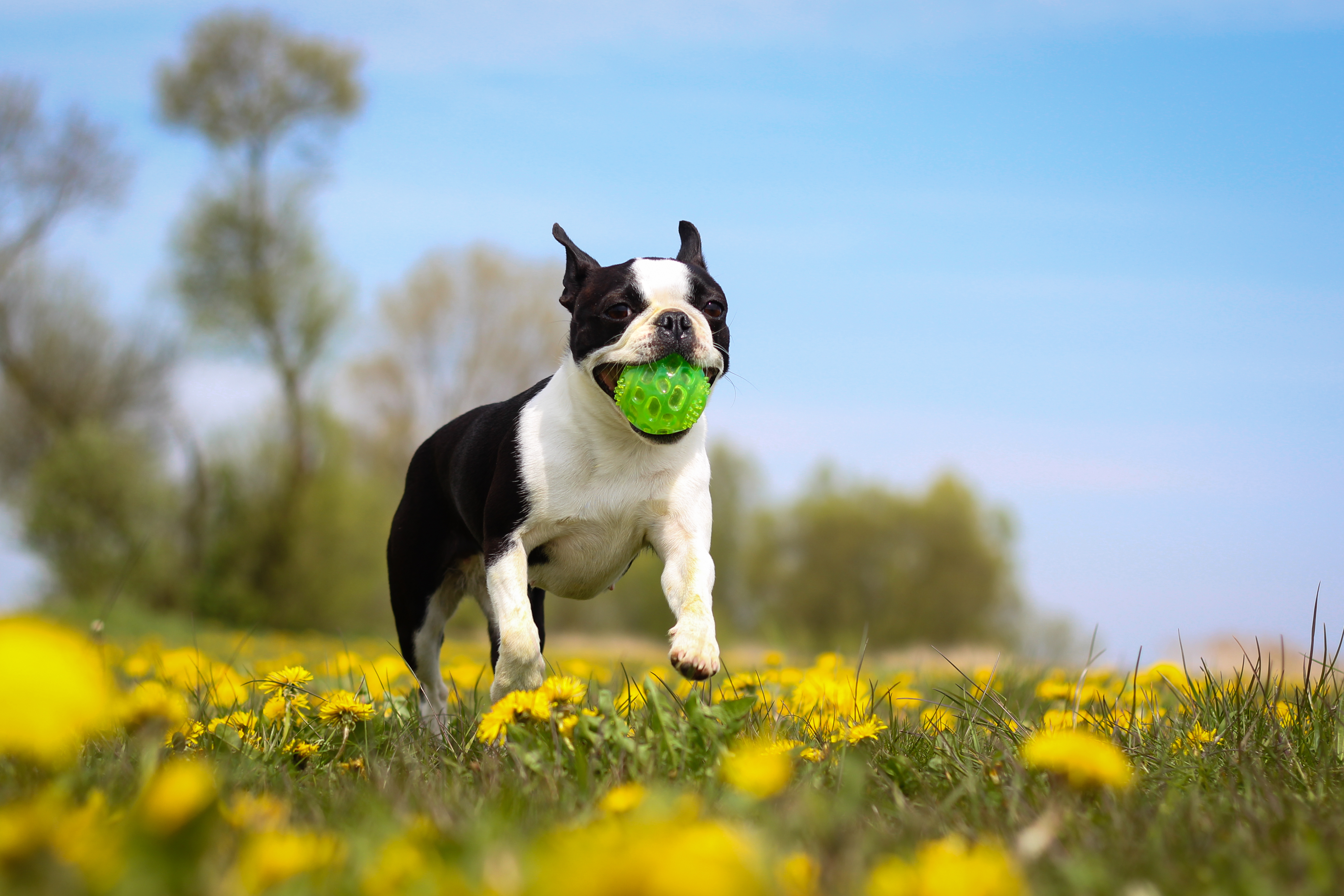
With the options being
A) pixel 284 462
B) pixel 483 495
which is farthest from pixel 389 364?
pixel 483 495

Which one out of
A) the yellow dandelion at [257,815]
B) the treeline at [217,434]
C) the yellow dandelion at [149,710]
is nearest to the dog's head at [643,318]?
the yellow dandelion at [149,710]

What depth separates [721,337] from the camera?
4.23m

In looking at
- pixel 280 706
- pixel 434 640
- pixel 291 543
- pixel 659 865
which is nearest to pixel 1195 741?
pixel 659 865

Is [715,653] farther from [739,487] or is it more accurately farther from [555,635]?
[739,487]

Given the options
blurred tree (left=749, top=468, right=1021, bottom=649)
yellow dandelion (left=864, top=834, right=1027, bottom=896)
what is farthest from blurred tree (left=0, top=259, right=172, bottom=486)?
yellow dandelion (left=864, top=834, right=1027, bottom=896)

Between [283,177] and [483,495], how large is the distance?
2225 centimetres

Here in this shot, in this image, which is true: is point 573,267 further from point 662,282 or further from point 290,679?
point 290,679

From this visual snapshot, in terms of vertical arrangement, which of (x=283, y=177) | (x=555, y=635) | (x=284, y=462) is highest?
(x=283, y=177)

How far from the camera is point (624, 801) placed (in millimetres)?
1973

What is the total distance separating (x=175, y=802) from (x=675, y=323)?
2758mm

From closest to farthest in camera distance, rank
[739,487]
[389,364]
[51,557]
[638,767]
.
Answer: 1. [638,767]
2. [51,557]
3. [389,364]
4. [739,487]

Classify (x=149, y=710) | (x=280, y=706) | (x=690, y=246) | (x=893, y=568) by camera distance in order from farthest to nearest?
(x=893, y=568) → (x=690, y=246) → (x=280, y=706) → (x=149, y=710)

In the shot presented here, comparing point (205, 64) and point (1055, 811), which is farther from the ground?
point (205, 64)

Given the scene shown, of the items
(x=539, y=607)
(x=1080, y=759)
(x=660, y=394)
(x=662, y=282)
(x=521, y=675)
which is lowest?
(x=539, y=607)
